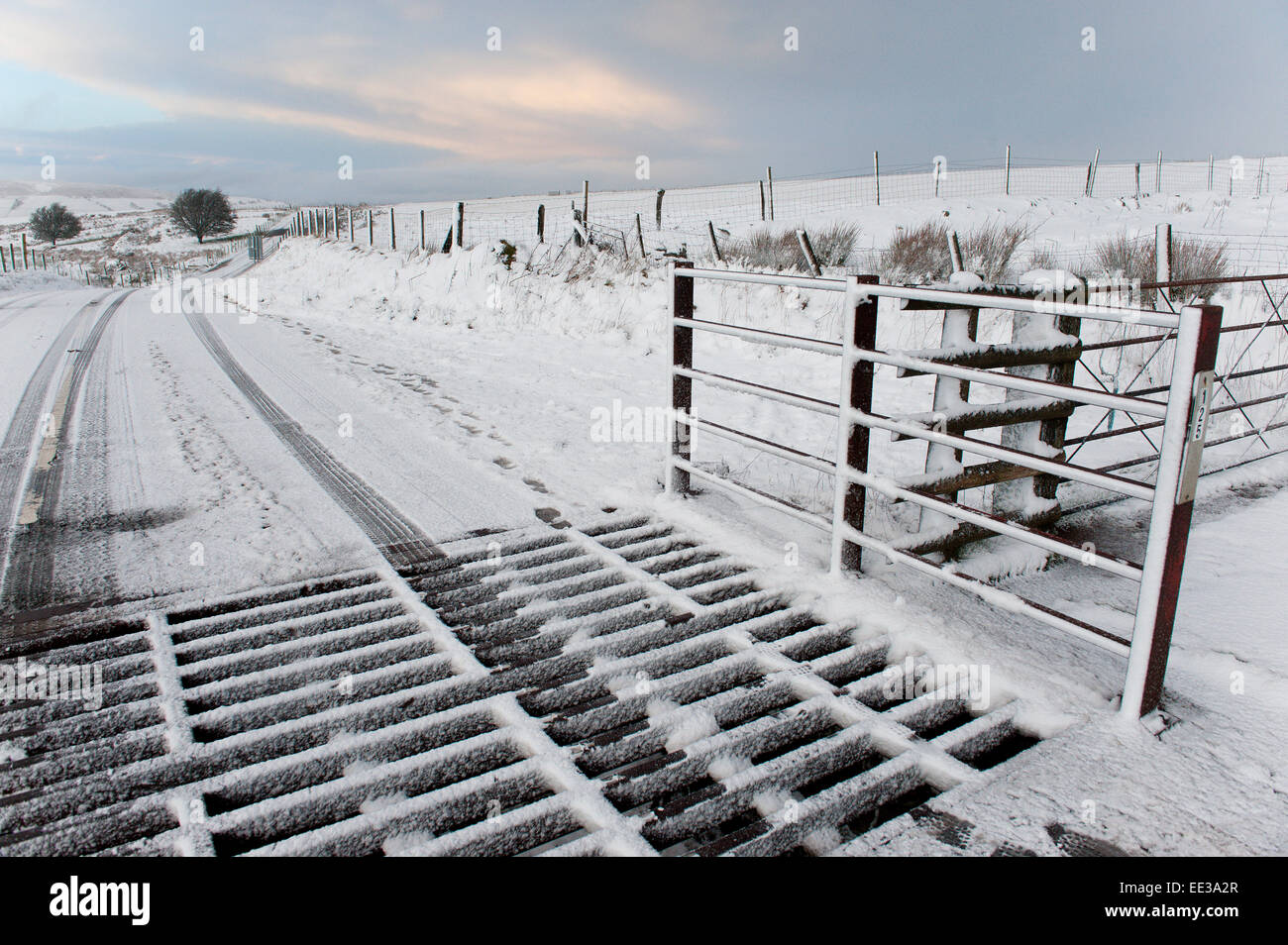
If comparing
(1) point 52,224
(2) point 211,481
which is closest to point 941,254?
(2) point 211,481

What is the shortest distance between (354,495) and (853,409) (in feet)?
9.49

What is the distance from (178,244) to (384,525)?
250ft

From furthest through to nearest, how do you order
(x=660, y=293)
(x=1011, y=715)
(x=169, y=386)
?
(x=660, y=293) → (x=169, y=386) → (x=1011, y=715)

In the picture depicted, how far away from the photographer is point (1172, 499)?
2.36 m

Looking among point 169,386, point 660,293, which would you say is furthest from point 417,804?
point 660,293

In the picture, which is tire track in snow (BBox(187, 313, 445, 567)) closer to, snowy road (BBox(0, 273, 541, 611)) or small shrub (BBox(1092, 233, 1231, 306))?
snowy road (BBox(0, 273, 541, 611))

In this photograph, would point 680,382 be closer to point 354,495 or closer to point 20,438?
point 354,495

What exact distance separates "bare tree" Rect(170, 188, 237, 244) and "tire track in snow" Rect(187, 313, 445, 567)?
74.7 meters

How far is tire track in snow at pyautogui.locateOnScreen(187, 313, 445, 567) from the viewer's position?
4008 mm

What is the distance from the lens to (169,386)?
25.2ft

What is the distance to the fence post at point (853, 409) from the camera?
343 centimetres

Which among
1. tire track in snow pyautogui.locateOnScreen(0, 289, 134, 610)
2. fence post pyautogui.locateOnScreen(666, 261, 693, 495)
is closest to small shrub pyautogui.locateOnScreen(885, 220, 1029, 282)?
fence post pyautogui.locateOnScreen(666, 261, 693, 495)
